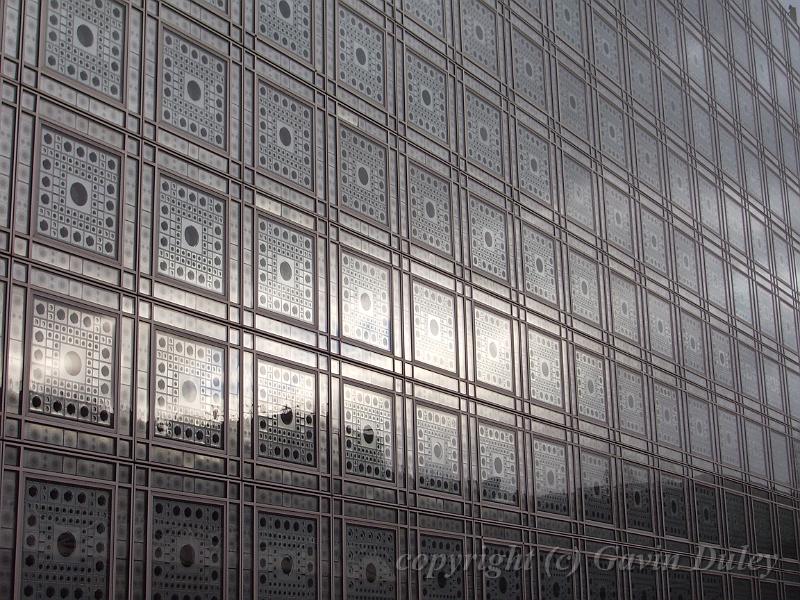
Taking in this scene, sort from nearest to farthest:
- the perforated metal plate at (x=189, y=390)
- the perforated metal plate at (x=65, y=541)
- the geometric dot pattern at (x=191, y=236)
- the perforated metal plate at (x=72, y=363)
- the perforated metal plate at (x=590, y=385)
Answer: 1. the perforated metal plate at (x=65, y=541)
2. the perforated metal plate at (x=72, y=363)
3. the perforated metal plate at (x=189, y=390)
4. the geometric dot pattern at (x=191, y=236)
5. the perforated metal plate at (x=590, y=385)

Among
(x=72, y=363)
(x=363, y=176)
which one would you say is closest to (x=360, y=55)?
(x=363, y=176)

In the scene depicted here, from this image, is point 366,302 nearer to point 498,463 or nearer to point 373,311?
point 373,311

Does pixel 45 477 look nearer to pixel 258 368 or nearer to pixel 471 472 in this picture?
pixel 258 368

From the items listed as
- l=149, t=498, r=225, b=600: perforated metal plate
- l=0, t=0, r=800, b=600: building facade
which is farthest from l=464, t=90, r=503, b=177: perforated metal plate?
l=149, t=498, r=225, b=600: perforated metal plate

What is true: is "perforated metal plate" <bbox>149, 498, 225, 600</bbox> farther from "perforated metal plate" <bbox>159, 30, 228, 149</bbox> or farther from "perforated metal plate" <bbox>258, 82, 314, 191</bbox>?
"perforated metal plate" <bbox>258, 82, 314, 191</bbox>

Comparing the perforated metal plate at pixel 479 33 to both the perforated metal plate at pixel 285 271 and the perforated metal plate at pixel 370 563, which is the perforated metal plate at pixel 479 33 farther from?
the perforated metal plate at pixel 370 563

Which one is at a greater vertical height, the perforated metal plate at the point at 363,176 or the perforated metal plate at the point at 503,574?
the perforated metal plate at the point at 363,176

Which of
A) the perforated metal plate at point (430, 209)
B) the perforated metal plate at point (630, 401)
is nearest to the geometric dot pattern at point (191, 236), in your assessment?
the perforated metal plate at point (430, 209)

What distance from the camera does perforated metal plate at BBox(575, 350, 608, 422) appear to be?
2352 centimetres

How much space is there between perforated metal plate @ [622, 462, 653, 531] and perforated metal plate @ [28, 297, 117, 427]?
12569mm

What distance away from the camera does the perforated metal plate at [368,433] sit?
17828 millimetres

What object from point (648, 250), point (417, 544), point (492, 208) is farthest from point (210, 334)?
point (648, 250)

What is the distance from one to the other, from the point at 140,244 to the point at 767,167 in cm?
2311

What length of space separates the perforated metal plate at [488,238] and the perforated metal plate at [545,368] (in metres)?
1.39
